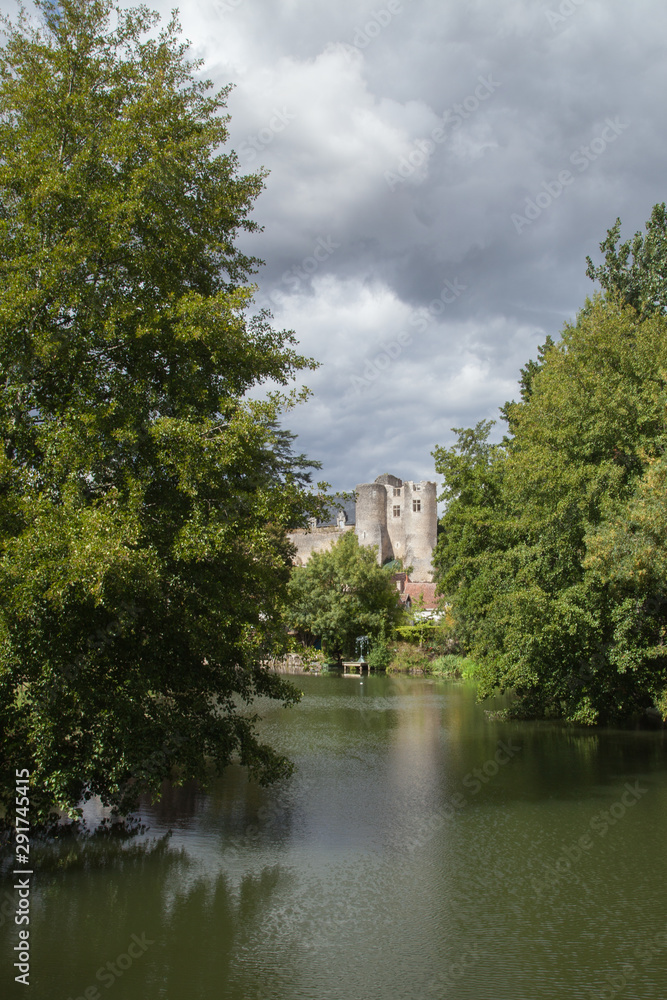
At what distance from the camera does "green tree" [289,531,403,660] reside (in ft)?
162

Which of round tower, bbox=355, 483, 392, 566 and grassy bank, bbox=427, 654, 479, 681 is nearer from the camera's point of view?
grassy bank, bbox=427, 654, 479, 681

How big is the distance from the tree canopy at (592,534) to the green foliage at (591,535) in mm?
33

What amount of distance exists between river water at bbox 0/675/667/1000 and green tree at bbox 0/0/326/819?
1252 millimetres

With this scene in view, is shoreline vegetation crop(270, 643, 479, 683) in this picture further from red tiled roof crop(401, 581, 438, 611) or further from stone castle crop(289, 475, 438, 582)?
stone castle crop(289, 475, 438, 582)

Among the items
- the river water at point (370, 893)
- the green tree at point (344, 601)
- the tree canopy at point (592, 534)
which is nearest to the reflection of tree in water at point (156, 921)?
the river water at point (370, 893)

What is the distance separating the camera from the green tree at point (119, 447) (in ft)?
30.3

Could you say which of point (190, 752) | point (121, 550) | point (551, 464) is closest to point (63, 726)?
point (190, 752)

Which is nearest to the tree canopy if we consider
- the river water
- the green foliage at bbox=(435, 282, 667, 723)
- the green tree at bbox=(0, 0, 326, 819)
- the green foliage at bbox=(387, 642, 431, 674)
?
the green foliage at bbox=(435, 282, 667, 723)

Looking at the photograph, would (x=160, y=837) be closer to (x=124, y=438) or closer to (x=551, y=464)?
(x=124, y=438)

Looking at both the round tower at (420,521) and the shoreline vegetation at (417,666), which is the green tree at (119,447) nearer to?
the shoreline vegetation at (417,666)

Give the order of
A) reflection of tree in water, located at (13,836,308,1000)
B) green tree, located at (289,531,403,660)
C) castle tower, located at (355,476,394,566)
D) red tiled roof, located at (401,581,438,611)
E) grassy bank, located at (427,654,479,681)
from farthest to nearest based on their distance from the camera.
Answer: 1. castle tower, located at (355,476,394,566)
2. red tiled roof, located at (401,581,438,611)
3. green tree, located at (289,531,403,660)
4. grassy bank, located at (427,654,479,681)
5. reflection of tree in water, located at (13,836,308,1000)

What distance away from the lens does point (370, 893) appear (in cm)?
916

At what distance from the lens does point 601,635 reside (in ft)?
60.3

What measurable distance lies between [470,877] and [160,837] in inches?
176
